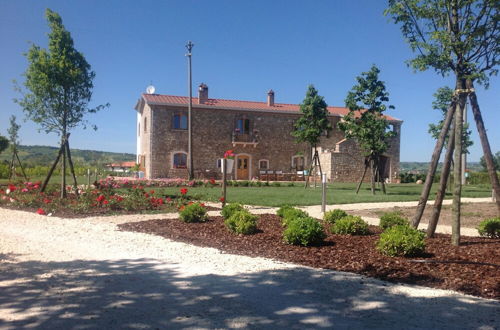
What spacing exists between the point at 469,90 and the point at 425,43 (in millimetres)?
981

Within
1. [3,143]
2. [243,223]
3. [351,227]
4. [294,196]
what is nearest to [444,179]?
[351,227]

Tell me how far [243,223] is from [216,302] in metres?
3.51

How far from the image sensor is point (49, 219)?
9.15 m

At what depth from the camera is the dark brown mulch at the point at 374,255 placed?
173 inches

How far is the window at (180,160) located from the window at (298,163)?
28.3 feet

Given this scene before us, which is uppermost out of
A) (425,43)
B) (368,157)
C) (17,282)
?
(425,43)

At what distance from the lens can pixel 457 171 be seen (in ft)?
19.7

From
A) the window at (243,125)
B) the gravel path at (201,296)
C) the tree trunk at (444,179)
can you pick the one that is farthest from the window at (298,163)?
the gravel path at (201,296)

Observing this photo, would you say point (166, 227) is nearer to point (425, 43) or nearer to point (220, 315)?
point (220, 315)

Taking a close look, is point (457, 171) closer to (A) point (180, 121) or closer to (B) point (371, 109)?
→ (B) point (371, 109)

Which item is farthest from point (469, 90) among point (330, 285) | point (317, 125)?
point (317, 125)

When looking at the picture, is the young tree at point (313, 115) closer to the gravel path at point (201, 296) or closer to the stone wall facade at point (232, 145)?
the stone wall facade at point (232, 145)

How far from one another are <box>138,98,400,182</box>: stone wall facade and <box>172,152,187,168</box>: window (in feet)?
0.75

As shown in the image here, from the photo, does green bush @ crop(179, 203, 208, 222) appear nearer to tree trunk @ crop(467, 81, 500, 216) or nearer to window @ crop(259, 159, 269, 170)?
tree trunk @ crop(467, 81, 500, 216)
